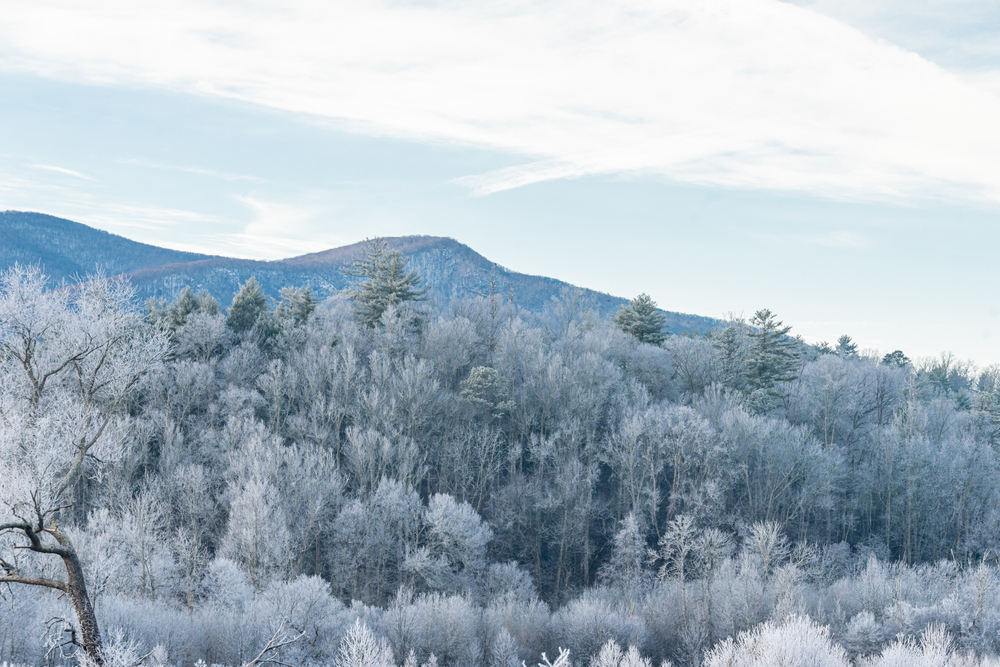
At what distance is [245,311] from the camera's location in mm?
51281

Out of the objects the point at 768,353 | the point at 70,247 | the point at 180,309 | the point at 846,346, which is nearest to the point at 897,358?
the point at 846,346

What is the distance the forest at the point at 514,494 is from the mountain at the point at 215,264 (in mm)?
82747

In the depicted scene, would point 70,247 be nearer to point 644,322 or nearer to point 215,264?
point 215,264

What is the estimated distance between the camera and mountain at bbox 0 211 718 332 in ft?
487

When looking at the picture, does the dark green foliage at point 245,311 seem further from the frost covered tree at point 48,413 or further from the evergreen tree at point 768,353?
the evergreen tree at point 768,353

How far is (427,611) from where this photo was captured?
109 feet

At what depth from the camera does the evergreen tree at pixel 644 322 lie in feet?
205

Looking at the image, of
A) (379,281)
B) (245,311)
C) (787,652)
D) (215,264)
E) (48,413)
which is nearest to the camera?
(48,413)

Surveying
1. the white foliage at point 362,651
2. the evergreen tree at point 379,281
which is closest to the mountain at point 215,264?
the evergreen tree at point 379,281

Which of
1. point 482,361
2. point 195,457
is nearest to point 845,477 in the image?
point 482,361

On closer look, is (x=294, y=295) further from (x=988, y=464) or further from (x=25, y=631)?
(x=988, y=464)

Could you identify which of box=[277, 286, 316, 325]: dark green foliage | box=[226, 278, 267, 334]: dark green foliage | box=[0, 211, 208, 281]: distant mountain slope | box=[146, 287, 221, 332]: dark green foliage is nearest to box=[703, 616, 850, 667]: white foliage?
box=[277, 286, 316, 325]: dark green foliage

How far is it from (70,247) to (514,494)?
17804 centimetres

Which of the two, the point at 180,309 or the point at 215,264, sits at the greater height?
the point at 215,264
